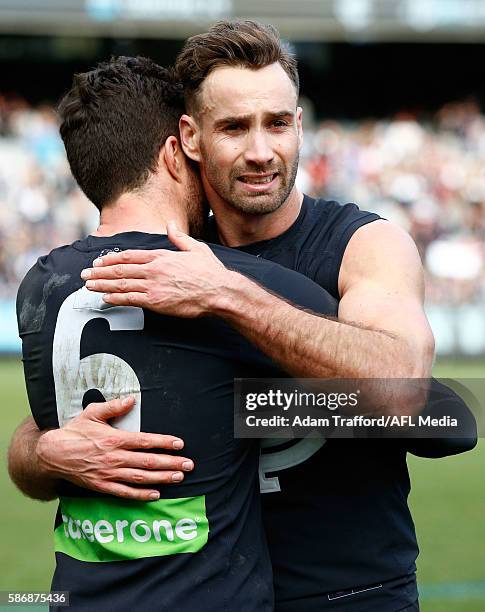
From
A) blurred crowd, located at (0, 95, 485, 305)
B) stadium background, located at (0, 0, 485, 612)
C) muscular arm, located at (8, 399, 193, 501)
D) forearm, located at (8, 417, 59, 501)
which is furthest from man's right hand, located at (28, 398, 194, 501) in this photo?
blurred crowd, located at (0, 95, 485, 305)

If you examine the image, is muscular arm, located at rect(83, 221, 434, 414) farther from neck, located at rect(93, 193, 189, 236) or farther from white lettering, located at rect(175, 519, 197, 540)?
white lettering, located at rect(175, 519, 197, 540)

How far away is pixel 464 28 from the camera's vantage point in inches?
752

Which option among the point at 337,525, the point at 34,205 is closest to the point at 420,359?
the point at 337,525

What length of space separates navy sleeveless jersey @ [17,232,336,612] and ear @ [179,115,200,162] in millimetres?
430

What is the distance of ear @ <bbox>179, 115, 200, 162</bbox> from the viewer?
2932mm

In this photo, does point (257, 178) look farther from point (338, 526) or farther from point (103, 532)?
point (103, 532)

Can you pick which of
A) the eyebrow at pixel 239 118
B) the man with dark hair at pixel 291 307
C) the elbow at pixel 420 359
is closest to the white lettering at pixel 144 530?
the man with dark hair at pixel 291 307

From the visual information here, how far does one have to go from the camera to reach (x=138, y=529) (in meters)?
2.50

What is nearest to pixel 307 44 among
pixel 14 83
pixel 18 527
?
pixel 14 83

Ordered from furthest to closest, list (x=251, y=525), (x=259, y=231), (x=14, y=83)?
(x=14, y=83) < (x=259, y=231) < (x=251, y=525)

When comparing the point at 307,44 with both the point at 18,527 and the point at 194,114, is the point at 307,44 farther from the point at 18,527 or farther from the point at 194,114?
the point at 194,114

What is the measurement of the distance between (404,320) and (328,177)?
53.6 feet

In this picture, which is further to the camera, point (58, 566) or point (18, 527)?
point (18, 527)

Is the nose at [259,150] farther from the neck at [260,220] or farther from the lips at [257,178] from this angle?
the neck at [260,220]
